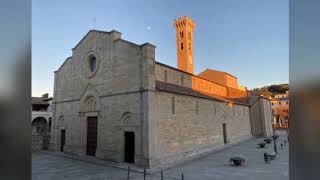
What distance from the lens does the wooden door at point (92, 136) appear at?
20081mm

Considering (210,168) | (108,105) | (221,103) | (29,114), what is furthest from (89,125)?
(29,114)

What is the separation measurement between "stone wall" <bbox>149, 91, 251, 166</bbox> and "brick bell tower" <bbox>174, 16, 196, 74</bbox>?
18.1 meters

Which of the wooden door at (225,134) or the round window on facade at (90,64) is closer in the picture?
the round window on facade at (90,64)

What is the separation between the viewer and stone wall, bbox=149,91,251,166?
1595cm

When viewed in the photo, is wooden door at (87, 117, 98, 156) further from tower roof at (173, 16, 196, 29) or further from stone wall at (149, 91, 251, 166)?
→ tower roof at (173, 16, 196, 29)

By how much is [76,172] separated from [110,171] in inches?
90.2

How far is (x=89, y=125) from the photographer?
2092 cm

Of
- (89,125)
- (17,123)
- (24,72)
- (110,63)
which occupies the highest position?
(110,63)

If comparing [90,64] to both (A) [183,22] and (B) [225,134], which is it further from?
(A) [183,22]

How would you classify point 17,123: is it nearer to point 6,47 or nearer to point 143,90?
point 6,47

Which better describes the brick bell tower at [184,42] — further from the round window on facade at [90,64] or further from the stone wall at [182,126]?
the round window on facade at [90,64]

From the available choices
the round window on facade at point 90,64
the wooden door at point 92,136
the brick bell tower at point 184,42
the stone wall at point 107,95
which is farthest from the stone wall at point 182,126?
the brick bell tower at point 184,42

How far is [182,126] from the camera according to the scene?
1906cm

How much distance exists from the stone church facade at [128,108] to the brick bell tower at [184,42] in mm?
17482
